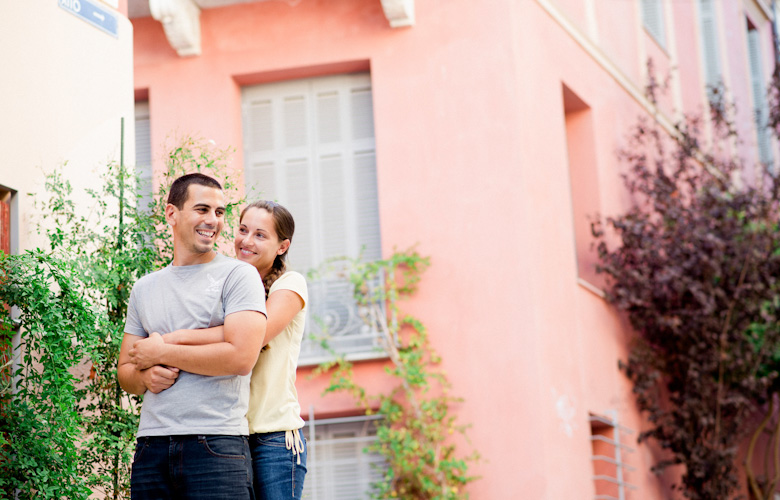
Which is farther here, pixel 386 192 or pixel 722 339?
pixel 722 339

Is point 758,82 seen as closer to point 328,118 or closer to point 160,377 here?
point 328,118

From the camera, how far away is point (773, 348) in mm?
13078

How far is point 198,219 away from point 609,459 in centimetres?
789

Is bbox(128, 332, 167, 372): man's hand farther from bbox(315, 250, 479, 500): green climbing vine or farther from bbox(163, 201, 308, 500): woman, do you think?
bbox(315, 250, 479, 500): green climbing vine

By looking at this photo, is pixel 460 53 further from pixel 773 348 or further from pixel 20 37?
pixel 20 37

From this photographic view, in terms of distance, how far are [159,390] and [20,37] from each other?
2869mm

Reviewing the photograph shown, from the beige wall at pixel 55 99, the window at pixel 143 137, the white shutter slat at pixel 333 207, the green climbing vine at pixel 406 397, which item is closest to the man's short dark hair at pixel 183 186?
the beige wall at pixel 55 99

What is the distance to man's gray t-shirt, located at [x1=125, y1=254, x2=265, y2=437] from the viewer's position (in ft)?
13.7

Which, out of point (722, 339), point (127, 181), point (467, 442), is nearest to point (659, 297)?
point (722, 339)

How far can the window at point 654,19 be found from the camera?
15203 mm

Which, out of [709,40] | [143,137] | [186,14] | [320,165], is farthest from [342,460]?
[709,40]

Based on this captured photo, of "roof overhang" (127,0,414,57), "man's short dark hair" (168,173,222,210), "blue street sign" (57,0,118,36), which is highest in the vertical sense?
"roof overhang" (127,0,414,57)

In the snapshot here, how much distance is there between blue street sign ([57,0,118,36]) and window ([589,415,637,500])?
6.46 metres

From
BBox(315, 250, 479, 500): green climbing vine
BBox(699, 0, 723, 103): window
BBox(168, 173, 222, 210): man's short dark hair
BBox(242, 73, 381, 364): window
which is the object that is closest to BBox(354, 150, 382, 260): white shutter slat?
BBox(242, 73, 381, 364): window
